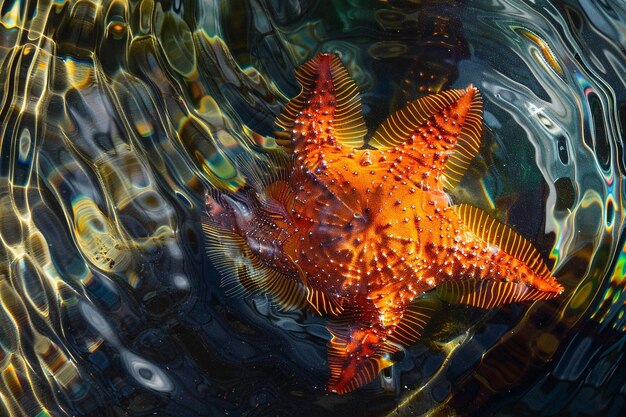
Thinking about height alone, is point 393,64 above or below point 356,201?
above

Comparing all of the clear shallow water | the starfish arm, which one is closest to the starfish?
the starfish arm

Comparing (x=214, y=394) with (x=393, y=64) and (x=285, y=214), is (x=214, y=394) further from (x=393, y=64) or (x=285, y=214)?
(x=393, y=64)

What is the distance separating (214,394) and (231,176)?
Answer: 4.76 feet

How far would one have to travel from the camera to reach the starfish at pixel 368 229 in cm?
302

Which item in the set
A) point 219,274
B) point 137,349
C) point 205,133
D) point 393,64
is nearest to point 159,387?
point 137,349

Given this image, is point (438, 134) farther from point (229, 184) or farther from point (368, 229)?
point (229, 184)

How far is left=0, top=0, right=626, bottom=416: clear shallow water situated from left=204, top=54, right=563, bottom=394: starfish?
0.30m

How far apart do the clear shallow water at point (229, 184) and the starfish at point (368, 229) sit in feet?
0.97

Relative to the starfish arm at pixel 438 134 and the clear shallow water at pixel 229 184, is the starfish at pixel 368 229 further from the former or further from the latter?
the clear shallow water at pixel 229 184

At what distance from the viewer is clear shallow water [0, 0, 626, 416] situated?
3.69 meters

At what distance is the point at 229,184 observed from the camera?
3797mm

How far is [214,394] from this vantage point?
3.74 m

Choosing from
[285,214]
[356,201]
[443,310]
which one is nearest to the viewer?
[356,201]

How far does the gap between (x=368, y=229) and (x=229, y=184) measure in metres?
1.22
